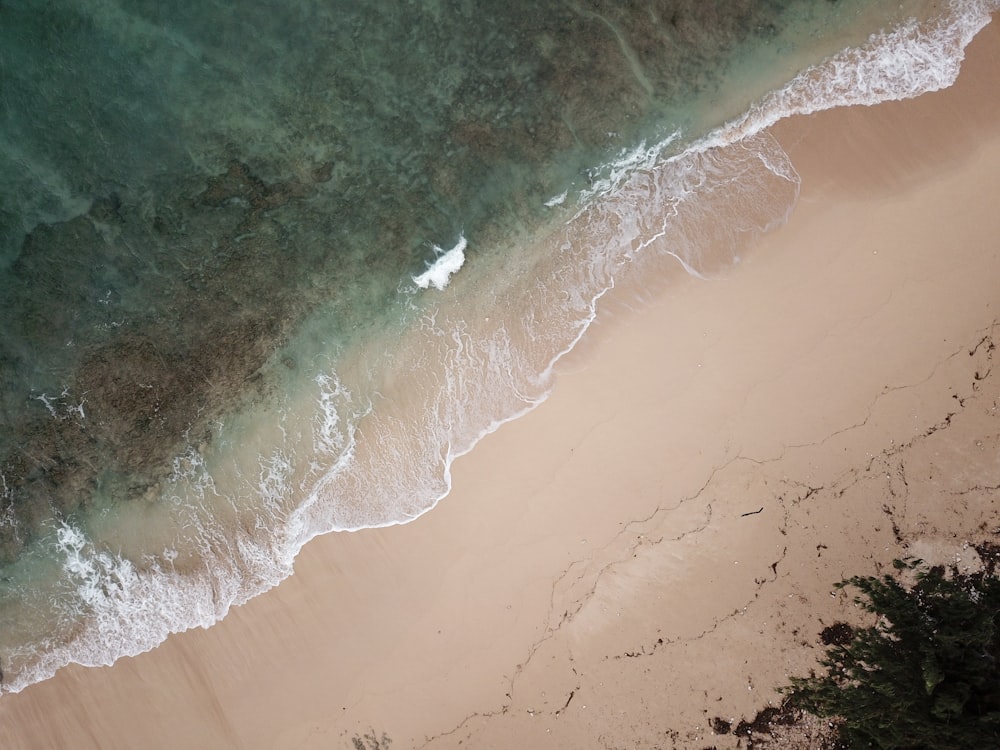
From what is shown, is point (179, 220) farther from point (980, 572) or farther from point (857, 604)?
point (980, 572)

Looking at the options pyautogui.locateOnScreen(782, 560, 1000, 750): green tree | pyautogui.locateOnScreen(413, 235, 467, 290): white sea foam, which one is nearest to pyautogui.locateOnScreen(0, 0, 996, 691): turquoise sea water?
Result: pyautogui.locateOnScreen(413, 235, 467, 290): white sea foam

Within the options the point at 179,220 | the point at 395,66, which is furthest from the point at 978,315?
the point at 179,220

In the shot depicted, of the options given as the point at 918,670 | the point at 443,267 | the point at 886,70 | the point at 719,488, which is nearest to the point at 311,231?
the point at 443,267

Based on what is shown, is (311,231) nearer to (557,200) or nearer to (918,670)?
(557,200)

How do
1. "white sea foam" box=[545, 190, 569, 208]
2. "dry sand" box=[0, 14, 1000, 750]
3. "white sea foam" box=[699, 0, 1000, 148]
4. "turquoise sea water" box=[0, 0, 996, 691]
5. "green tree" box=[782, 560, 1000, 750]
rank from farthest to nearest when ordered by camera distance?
"white sea foam" box=[545, 190, 569, 208] < "turquoise sea water" box=[0, 0, 996, 691] < "white sea foam" box=[699, 0, 1000, 148] < "dry sand" box=[0, 14, 1000, 750] < "green tree" box=[782, 560, 1000, 750]

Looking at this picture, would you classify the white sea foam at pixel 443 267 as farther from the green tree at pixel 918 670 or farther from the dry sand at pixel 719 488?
the green tree at pixel 918 670

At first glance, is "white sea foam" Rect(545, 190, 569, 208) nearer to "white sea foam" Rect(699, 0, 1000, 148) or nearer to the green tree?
"white sea foam" Rect(699, 0, 1000, 148)
